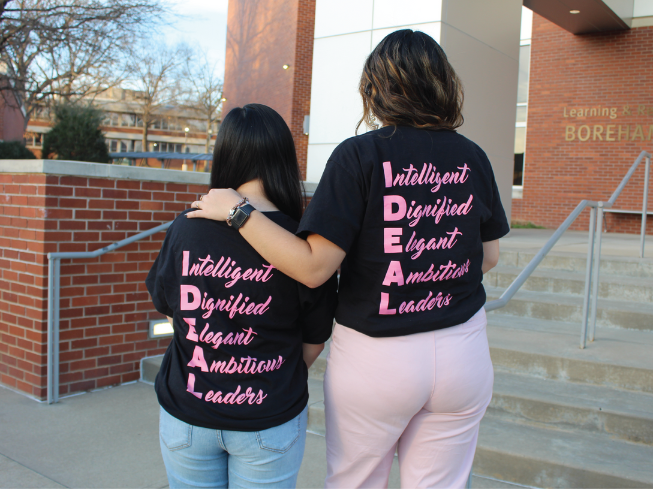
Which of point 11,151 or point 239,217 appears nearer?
point 239,217

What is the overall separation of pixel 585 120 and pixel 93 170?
1108 centimetres

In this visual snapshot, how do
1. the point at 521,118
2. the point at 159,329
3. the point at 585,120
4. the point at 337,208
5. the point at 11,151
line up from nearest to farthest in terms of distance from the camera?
the point at 337,208 < the point at 159,329 < the point at 585,120 < the point at 521,118 < the point at 11,151

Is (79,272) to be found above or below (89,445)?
above

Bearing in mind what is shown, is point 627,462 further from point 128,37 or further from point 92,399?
point 128,37

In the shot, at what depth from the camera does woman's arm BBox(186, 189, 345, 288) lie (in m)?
1.31

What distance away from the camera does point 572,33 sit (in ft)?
38.9

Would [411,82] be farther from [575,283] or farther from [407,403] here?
[575,283]

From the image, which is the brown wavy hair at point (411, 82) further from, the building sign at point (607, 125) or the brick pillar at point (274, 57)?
the brick pillar at point (274, 57)

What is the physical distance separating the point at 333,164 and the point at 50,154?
21.5m

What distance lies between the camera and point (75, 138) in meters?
19.3

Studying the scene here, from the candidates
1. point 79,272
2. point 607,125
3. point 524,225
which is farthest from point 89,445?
point 607,125

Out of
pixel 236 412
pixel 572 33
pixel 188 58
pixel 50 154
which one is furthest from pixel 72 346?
pixel 188 58

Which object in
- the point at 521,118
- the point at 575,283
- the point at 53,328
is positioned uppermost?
the point at 521,118

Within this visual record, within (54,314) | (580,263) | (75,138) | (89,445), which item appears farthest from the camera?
(75,138)
